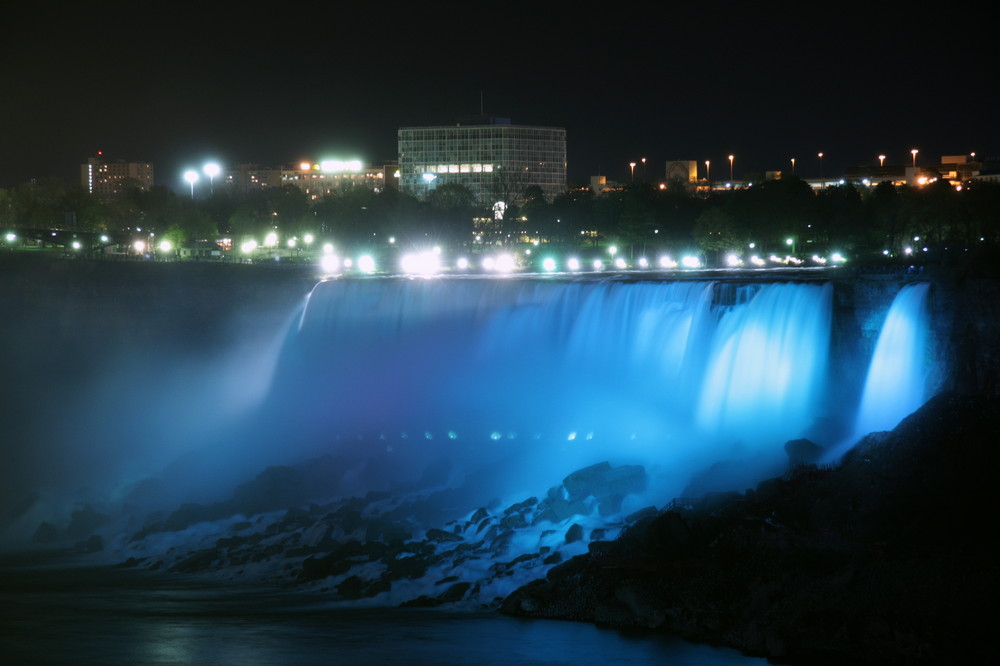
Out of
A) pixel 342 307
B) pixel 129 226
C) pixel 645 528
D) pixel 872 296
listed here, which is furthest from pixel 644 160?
pixel 645 528

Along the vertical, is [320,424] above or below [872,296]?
below

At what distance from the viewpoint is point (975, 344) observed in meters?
26.0

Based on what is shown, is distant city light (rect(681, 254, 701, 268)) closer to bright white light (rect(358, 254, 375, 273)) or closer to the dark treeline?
the dark treeline

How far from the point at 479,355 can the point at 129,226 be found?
179 feet

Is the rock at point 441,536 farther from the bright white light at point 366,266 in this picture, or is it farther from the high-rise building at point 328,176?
the high-rise building at point 328,176

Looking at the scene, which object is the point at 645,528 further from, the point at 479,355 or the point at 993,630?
the point at 479,355

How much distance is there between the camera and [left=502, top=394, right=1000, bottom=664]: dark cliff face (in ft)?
61.0

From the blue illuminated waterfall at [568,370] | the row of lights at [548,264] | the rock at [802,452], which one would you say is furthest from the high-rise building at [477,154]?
the rock at [802,452]

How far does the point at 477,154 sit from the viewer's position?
155875 millimetres

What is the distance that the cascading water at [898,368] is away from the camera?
26766mm

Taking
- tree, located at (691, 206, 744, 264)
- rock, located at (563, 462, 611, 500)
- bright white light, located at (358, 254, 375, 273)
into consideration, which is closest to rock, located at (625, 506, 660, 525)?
rock, located at (563, 462, 611, 500)

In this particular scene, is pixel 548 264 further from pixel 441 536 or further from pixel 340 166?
pixel 340 166

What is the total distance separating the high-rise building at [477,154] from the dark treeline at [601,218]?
48.4 metres

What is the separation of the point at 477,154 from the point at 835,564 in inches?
5468
